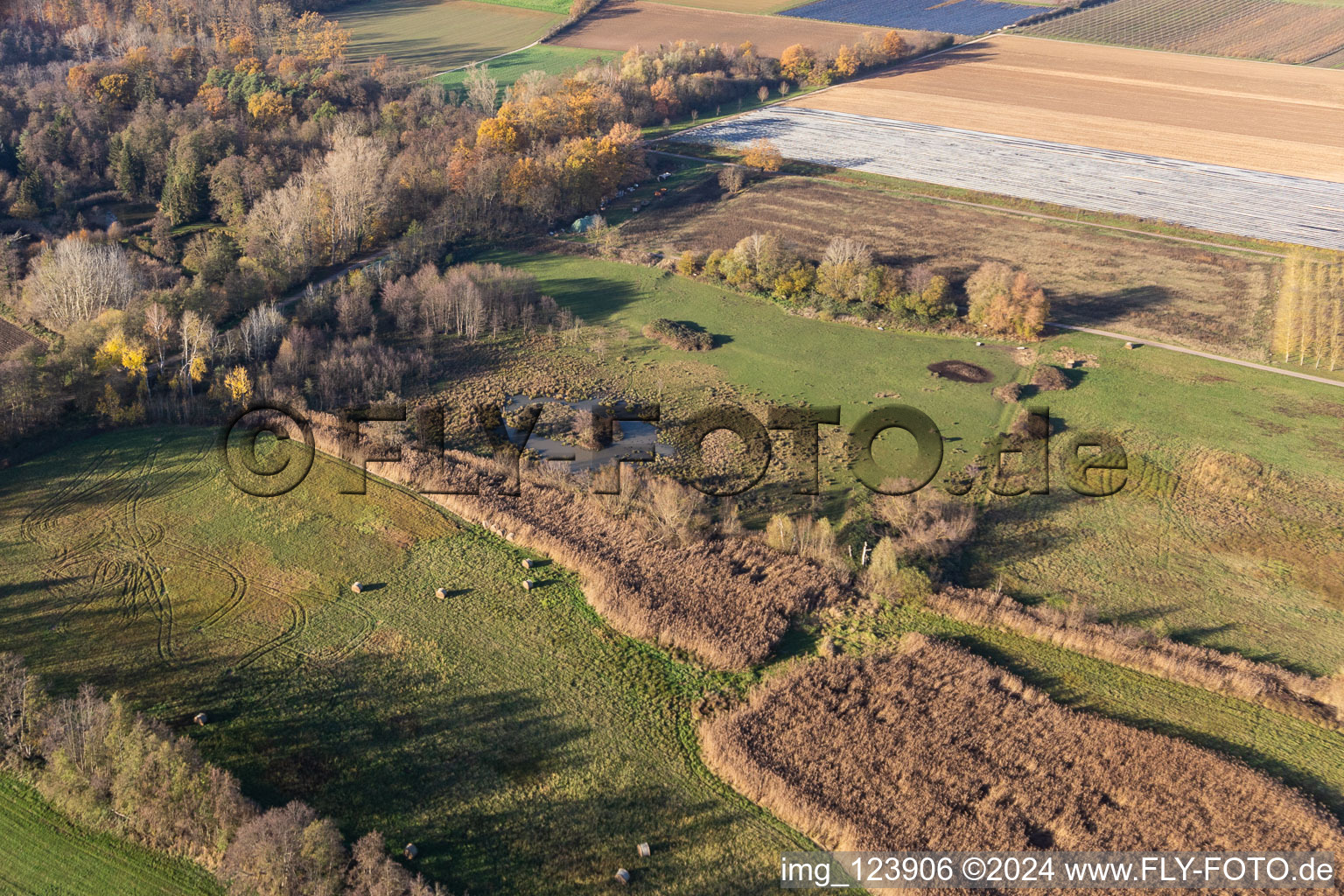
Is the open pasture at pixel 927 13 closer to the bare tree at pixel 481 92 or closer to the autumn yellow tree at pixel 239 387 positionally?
the bare tree at pixel 481 92

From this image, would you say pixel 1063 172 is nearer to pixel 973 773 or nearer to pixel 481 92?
pixel 481 92

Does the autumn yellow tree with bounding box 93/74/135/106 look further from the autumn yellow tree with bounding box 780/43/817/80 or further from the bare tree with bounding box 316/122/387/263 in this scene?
the autumn yellow tree with bounding box 780/43/817/80

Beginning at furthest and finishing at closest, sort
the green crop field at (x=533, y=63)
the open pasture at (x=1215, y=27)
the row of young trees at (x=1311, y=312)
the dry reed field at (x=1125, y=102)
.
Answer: the open pasture at (x=1215, y=27) < the green crop field at (x=533, y=63) < the dry reed field at (x=1125, y=102) < the row of young trees at (x=1311, y=312)

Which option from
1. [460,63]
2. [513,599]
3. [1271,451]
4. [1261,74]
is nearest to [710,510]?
[513,599]

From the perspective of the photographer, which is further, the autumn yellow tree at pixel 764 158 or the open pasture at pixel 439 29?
the open pasture at pixel 439 29

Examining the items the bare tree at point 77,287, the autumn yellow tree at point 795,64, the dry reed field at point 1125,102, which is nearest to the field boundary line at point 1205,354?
the dry reed field at point 1125,102

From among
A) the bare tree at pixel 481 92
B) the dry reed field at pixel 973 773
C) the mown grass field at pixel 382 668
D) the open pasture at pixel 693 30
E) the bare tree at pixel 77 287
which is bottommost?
the dry reed field at pixel 973 773

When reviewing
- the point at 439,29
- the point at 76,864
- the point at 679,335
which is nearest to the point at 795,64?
the point at 439,29

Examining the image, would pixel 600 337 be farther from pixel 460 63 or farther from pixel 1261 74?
pixel 1261 74
